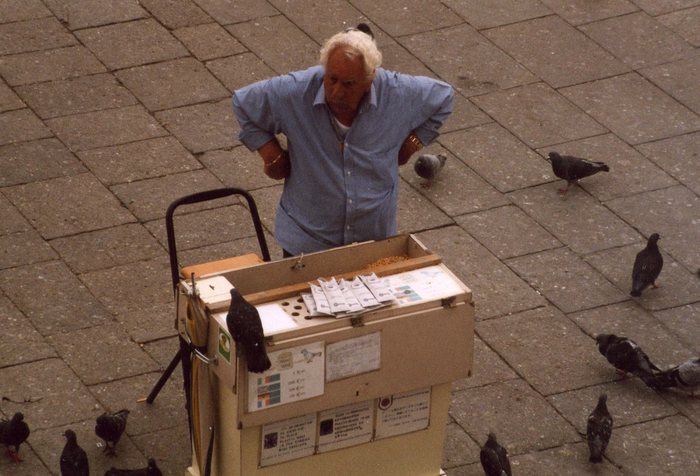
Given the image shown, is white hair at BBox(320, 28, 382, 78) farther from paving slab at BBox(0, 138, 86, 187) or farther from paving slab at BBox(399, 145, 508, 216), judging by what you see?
paving slab at BBox(0, 138, 86, 187)

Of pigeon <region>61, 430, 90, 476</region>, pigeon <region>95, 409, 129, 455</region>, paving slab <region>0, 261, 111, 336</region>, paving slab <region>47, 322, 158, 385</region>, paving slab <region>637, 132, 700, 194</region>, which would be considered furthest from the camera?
paving slab <region>637, 132, 700, 194</region>

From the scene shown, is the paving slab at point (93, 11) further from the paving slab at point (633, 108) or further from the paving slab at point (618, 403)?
the paving slab at point (618, 403)

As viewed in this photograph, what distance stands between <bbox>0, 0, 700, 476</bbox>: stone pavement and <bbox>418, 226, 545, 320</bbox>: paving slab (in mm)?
A: 17

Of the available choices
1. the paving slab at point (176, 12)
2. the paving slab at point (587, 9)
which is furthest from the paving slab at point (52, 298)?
the paving slab at point (587, 9)

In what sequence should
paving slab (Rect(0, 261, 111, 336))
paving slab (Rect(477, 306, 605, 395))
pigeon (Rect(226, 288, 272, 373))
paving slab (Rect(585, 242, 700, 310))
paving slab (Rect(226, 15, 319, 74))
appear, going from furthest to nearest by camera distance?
paving slab (Rect(226, 15, 319, 74)) → paving slab (Rect(585, 242, 700, 310)) → paving slab (Rect(0, 261, 111, 336)) → paving slab (Rect(477, 306, 605, 395)) → pigeon (Rect(226, 288, 272, 373))

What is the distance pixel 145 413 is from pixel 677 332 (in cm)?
301

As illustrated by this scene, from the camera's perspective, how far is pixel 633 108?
1001 cm

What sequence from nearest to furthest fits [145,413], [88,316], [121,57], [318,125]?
[318,125], [145,413], [88,316], [121,57]

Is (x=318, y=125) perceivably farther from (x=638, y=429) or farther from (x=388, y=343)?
(x=638, y=429)

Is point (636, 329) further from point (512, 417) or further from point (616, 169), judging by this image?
point (616, 169)

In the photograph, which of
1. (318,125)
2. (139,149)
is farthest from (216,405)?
(139,149)

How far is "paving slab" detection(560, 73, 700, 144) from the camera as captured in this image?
385 inches

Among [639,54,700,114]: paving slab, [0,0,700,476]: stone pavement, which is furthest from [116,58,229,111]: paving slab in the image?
[639,54,700,114]: paving slab

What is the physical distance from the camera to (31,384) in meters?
7.13
